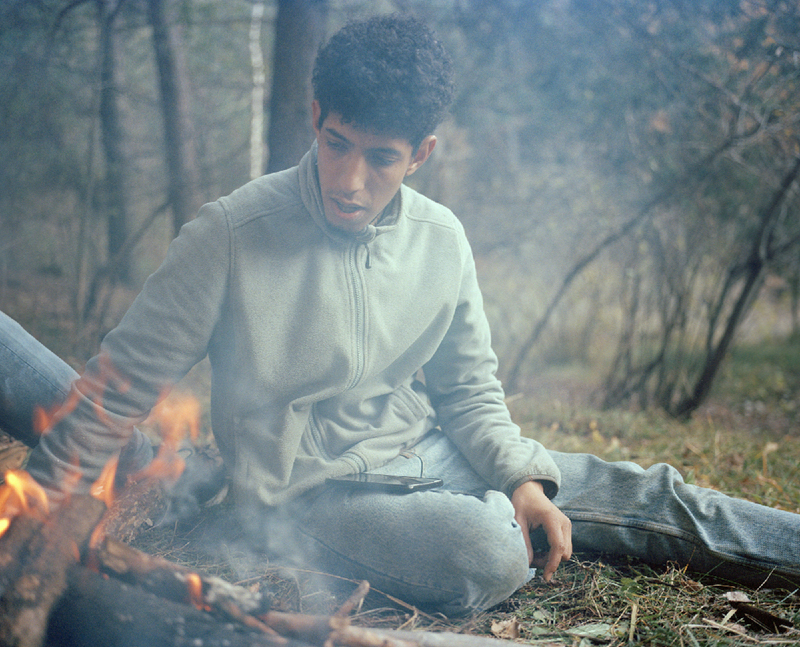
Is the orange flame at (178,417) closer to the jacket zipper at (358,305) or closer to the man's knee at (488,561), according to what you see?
the jacket zipper at (358,305)

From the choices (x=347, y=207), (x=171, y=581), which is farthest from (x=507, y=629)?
(x=347, y=207)

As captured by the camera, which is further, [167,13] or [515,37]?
[515,37]

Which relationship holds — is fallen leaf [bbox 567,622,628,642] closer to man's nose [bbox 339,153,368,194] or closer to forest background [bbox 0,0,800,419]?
man's nose [bbox 339,153,368,194]

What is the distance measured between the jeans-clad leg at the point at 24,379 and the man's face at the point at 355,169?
103 cm

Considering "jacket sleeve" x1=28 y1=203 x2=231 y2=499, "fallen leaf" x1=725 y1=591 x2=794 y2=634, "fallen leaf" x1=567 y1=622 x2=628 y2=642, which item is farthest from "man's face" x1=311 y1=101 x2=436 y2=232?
"fallen leaf" x1=725 y1=591 x2=794 y2=634

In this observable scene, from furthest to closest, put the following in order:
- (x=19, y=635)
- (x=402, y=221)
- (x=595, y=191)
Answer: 1. (x=595, y=191)
2. (x=402, y=221)
3. (x=19, y=635)

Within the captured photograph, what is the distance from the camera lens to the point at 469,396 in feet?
7.11

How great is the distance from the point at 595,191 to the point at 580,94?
1.21 meters

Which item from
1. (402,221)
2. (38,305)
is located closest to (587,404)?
(402,221)

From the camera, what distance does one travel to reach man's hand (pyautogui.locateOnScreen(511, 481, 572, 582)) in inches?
68.9

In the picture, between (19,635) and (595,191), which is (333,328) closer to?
(19,635)

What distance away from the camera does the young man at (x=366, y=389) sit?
1.63m

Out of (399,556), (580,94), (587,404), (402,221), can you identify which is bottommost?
(587,404)

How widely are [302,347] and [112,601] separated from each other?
0.85 metres
